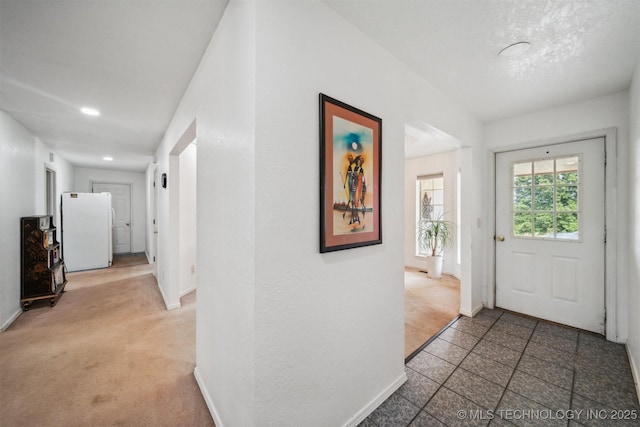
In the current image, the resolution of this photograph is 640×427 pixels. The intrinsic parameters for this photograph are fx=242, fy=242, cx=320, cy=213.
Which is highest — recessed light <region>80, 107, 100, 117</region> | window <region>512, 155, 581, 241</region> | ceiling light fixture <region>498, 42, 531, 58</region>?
recessed light <region>80, 107, 100, 117</region>

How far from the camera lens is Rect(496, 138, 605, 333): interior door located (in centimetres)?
244

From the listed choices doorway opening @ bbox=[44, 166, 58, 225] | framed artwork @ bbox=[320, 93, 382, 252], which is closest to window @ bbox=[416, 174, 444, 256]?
framed artwork @ bbox=[320, 93, 382, 252]

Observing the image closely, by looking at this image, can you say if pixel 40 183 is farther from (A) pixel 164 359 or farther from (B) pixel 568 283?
(B) pixel 568 283

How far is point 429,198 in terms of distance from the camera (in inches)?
193

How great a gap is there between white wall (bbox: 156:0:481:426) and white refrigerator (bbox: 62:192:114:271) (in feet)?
16.6

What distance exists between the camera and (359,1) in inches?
49.8

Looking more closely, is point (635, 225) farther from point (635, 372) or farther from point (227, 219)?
point (227, 219)

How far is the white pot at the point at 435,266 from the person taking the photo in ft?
14.3

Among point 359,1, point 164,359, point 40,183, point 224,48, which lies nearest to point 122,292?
point 40,183

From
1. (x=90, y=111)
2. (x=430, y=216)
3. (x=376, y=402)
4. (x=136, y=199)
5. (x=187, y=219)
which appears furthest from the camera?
(x=136, y=199)

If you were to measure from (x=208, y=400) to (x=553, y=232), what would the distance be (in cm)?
363

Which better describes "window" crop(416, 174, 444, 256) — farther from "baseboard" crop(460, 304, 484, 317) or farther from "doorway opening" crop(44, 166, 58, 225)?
"doorway opening" crop(44, 166, 58, 225)

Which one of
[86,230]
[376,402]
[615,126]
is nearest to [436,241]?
[615,126]

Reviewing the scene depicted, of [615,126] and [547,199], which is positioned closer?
[615,126]
